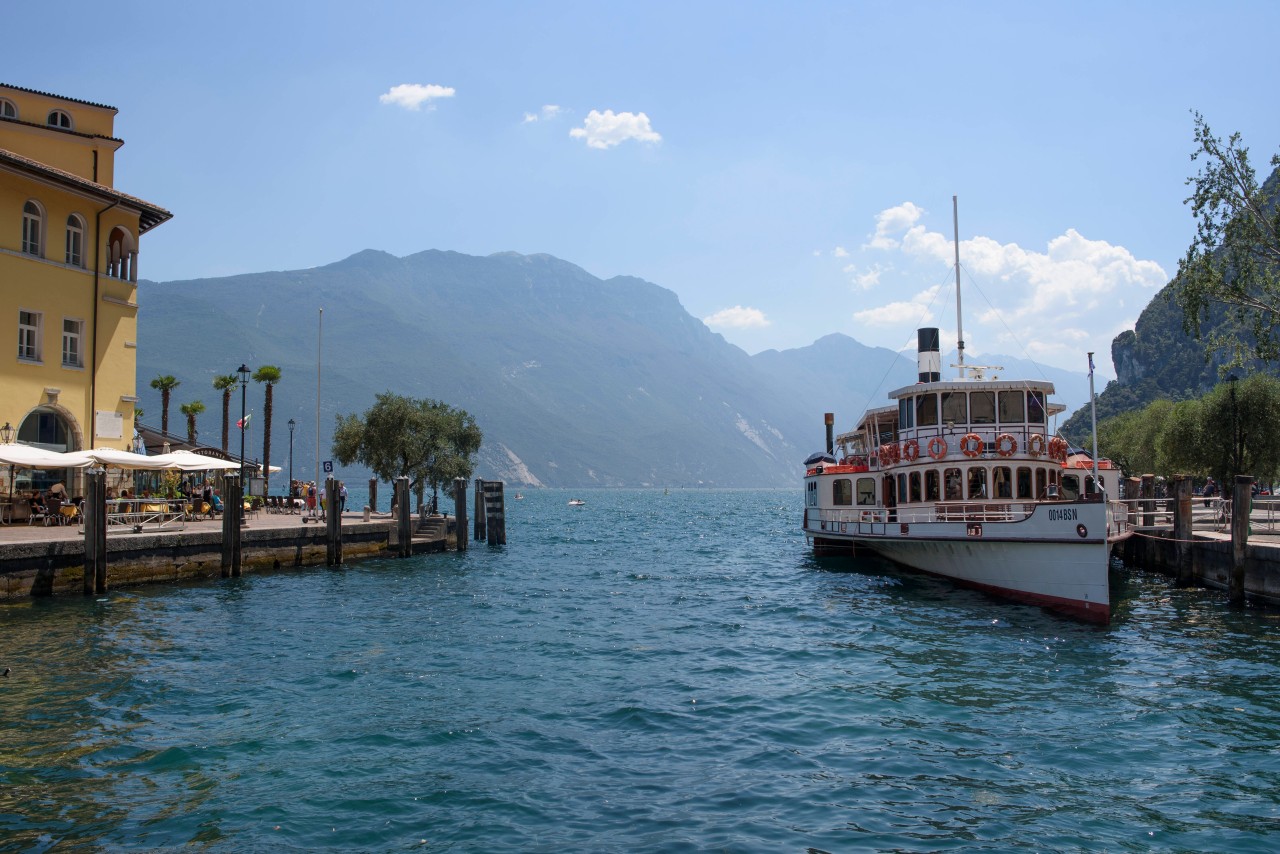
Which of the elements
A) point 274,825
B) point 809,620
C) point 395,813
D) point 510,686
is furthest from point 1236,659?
point 274,825

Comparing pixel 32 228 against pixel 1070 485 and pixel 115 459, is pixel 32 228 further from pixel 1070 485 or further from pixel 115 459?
pixel 1070 485

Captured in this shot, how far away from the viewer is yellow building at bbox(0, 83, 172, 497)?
1192 inches

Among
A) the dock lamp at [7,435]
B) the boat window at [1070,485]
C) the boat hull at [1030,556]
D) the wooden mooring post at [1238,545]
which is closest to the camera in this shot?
the boat hull at [1030,556]

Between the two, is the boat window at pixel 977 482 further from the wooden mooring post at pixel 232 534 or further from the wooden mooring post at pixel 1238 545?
the wooden mooring post at pixel 232 534

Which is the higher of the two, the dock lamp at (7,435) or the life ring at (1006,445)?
the dock lamp at (7,435)

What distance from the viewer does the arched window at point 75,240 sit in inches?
1287

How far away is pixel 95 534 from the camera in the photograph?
941 inches

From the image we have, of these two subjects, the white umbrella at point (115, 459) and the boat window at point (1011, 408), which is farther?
the boat window at point (1011, 408)

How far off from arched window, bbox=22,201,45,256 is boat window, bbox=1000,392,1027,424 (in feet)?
107

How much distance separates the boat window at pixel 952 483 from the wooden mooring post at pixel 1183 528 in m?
6.13

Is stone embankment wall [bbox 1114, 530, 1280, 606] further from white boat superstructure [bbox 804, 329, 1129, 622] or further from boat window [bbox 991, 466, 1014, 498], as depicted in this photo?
boat window [bbox 991, 466, 1014, 498]

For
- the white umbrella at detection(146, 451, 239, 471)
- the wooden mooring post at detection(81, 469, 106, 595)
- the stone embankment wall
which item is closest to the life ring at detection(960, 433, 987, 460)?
the stone embankment wall

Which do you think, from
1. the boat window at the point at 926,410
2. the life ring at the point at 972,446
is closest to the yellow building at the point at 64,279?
the boat window at the point at 926,410

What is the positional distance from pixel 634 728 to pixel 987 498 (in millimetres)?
18161
